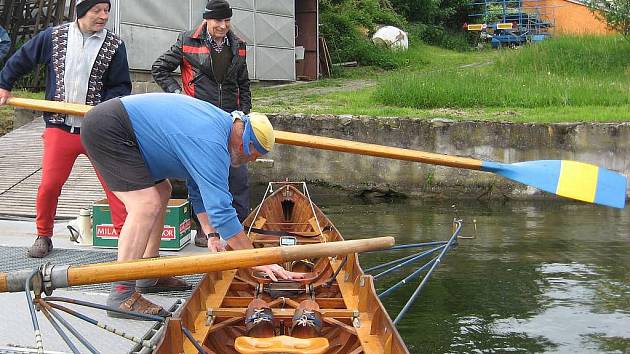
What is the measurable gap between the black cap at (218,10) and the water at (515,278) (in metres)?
3.05

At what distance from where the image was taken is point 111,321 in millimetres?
4930

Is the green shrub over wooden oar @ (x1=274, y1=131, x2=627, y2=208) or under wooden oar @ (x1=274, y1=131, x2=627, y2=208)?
over

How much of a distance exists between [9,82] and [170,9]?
11.6 meters

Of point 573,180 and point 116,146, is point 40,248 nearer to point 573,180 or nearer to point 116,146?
point 116,146

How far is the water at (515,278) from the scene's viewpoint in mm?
6461

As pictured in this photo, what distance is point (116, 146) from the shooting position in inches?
171

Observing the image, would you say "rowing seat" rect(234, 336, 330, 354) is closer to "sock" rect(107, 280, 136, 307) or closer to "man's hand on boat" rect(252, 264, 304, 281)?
"man's hand on boat" rect(252, 264, 304, 281)

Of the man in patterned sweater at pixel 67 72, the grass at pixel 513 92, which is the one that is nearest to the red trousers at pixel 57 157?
the man in patterned sweater at pixel 67 72

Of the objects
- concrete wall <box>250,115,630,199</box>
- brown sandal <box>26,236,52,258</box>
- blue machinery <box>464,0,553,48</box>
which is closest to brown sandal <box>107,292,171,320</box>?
brown sandal <box>26,236,52,258</box>

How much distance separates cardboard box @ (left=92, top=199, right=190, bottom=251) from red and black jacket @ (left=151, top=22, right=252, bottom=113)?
3.47 feet

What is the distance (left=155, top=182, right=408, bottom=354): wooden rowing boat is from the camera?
3.98m

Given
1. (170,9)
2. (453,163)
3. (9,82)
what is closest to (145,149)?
(9,82)

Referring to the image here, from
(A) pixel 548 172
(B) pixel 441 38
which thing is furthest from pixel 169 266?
(B) pixel 441 38

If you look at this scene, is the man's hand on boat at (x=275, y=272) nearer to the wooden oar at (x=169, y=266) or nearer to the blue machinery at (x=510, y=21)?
the wooden oar at (x=169, y=266)
